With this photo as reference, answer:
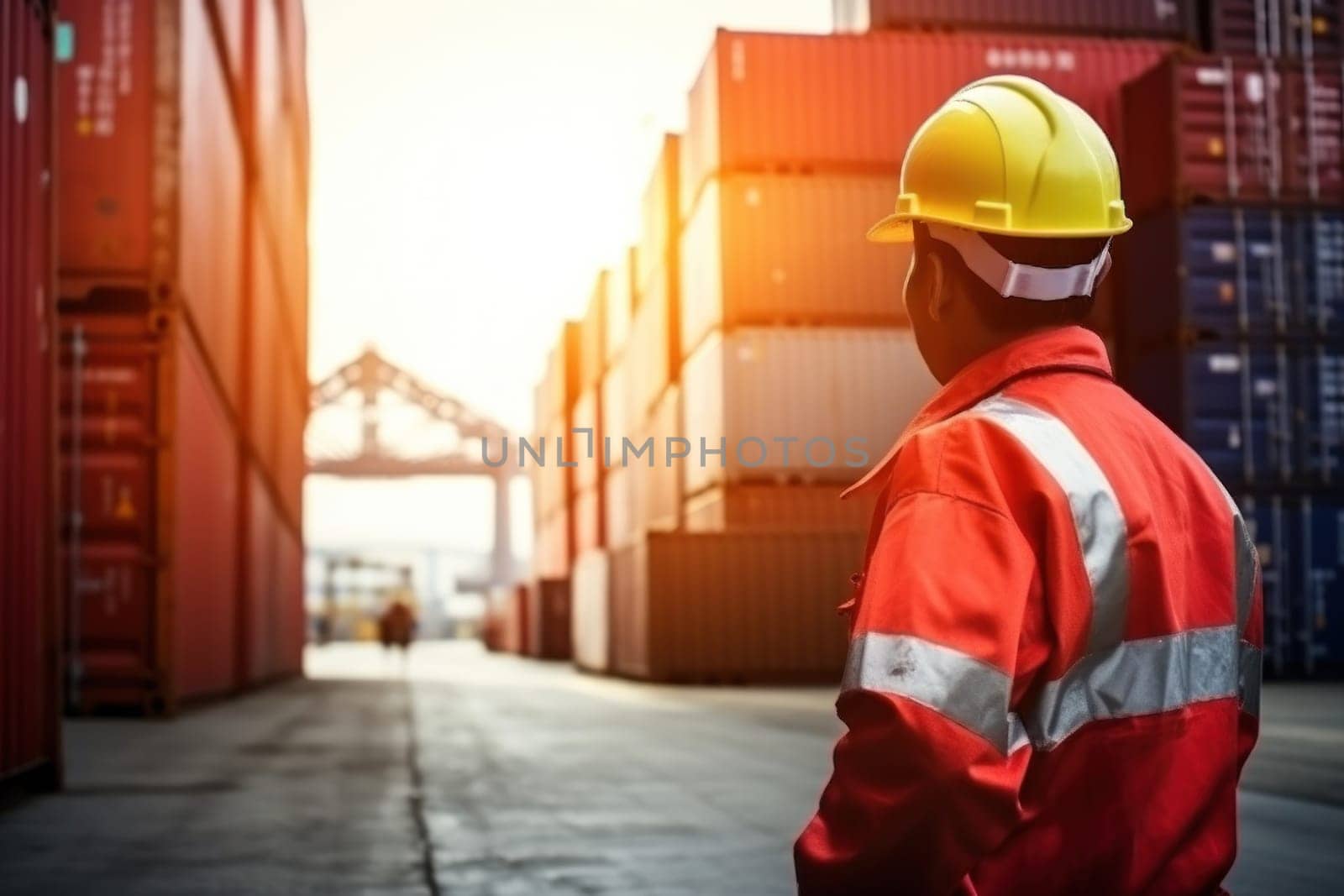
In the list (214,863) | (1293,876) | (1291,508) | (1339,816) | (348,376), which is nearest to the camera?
(1293,876)

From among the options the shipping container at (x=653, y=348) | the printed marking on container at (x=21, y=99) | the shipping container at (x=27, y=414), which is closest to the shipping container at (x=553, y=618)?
the shipping container at (x=653, y=348)

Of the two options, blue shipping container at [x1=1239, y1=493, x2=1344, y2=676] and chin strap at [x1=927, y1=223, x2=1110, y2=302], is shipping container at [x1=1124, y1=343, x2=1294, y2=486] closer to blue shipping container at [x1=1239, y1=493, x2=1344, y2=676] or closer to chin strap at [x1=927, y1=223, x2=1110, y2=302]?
blue shipping container at [x1=1239, y1=493, x2=1344, y2=676]

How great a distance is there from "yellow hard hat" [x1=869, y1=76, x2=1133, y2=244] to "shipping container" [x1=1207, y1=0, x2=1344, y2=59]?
22186 millimetres

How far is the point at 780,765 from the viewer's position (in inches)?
380

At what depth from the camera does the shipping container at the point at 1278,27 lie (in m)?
22.5

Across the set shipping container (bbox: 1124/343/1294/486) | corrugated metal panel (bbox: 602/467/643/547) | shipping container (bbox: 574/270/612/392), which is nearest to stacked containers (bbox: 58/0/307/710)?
shipping container (bbox: 1124/343/1294/486)

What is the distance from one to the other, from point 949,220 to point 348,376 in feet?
357

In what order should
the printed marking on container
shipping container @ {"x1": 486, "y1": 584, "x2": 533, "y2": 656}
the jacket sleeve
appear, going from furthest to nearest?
shipping container @ {"x1": 486, "y1": 584, "x2": 533, "y2": 656} < the printed marking on container < the jacket sleeve

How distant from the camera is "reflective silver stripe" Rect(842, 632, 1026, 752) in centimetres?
148

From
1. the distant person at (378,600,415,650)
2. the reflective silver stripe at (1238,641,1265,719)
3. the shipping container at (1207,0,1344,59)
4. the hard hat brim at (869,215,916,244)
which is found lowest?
the distant person at (378,600,415,650)

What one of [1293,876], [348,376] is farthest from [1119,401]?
[348,376]

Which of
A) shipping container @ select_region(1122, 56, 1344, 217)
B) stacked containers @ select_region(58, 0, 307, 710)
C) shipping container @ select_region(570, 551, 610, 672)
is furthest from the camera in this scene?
shipping container @ select_region(570, 551, 610, 672)

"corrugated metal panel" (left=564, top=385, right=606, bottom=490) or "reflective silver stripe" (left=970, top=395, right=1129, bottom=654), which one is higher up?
"corrugated metal panel" (left=564, top=385, right=606, bottom=490)

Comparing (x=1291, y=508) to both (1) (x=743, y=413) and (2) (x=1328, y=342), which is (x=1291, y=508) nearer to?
(2) (x=1328, y=342)
